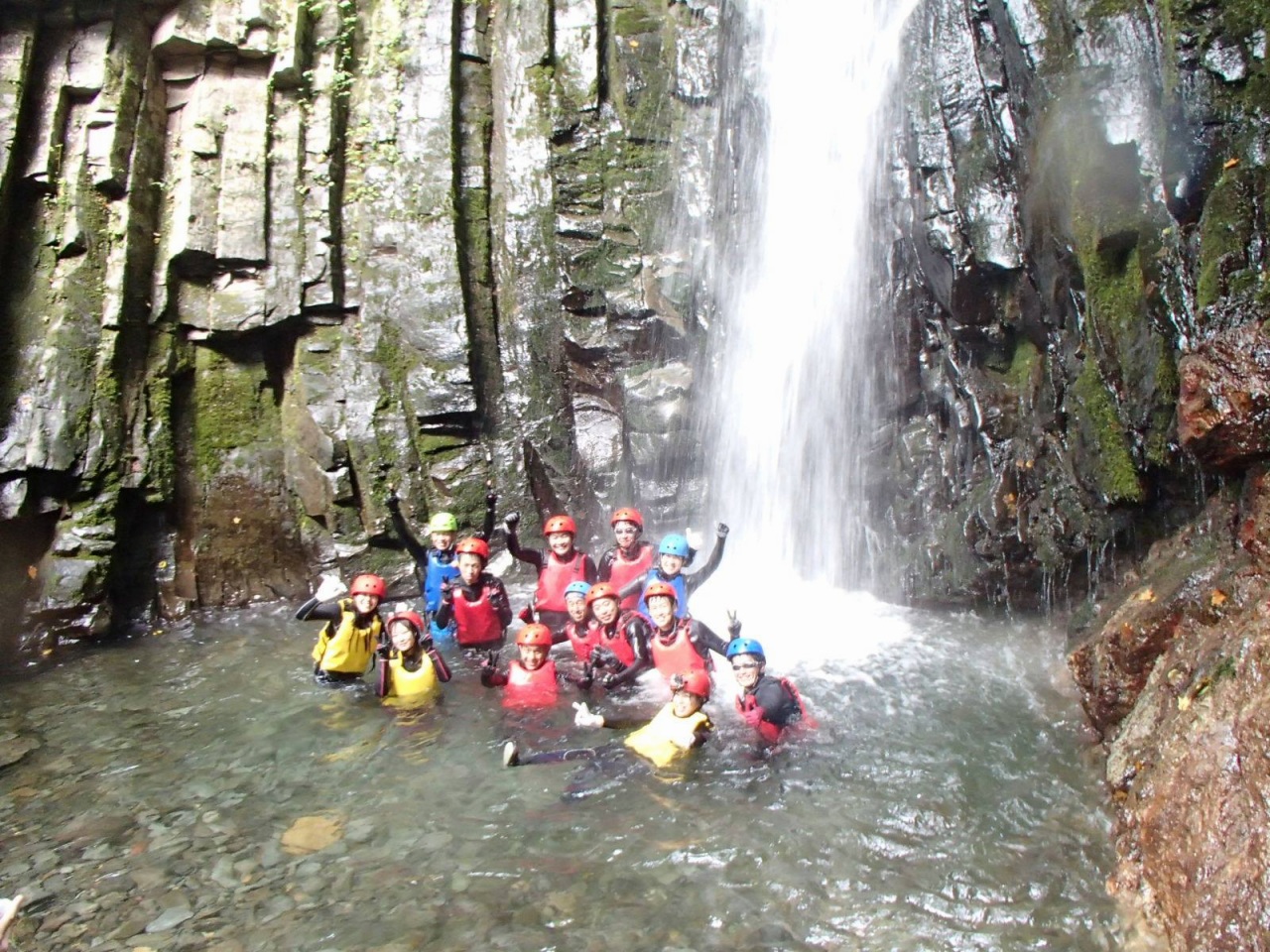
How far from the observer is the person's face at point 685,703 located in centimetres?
597

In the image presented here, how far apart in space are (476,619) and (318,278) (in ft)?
17.3

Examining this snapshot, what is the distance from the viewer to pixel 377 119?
11703 millimetres

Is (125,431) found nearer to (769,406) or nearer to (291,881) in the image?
(291,881)

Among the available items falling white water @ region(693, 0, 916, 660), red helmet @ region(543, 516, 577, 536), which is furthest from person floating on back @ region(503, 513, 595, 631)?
falling white water @ region(693, 0, 916, 660)

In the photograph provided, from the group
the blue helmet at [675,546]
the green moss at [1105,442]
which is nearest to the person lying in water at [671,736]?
the blue helmet at [675,546]

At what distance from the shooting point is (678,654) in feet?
22.7

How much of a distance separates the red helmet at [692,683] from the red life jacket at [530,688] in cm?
146

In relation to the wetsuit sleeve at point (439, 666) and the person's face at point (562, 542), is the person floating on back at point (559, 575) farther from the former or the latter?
the wetsuit sleeve at point (439, 666)

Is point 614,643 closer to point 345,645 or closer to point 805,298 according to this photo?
point 345,645

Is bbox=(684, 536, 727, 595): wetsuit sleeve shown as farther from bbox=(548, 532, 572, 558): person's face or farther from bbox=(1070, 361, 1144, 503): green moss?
bbox=(1070, 361, 1144, 503): green moss

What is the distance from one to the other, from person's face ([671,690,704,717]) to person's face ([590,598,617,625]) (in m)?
1.35

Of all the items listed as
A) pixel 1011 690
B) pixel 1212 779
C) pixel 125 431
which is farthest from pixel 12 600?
pixel 1212 779

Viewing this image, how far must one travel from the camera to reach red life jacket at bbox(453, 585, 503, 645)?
26.7 feet

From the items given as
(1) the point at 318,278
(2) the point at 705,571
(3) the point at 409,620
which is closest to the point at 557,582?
(2) the point at 705,571
